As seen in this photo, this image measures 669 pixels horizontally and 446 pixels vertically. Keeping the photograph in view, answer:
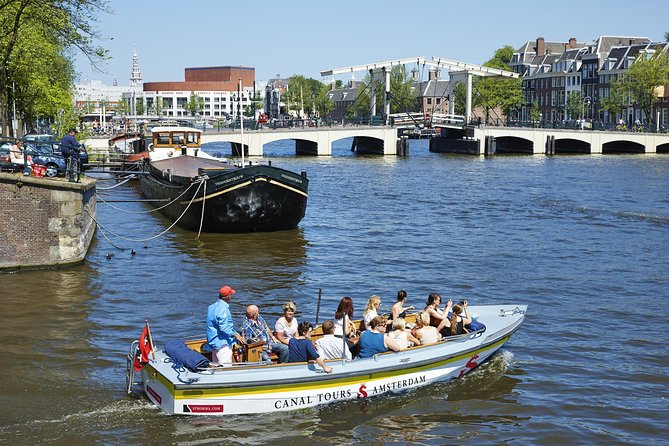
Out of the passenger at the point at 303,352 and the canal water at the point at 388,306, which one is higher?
the passenger at the point at 303,352

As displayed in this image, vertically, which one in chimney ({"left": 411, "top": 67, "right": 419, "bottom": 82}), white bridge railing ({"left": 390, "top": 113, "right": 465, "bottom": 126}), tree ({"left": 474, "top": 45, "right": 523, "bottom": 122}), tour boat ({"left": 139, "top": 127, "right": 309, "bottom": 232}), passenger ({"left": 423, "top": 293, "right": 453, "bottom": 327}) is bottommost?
passenger ({"left": 423, "top": 293, "right": 453, "bottom": 327})

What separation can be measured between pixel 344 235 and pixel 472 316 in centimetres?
1742

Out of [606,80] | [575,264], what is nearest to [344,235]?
[575,264]

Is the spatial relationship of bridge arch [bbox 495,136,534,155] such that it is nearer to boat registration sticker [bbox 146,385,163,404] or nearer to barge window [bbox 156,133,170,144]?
barge window [bbox 156,133,170,144]

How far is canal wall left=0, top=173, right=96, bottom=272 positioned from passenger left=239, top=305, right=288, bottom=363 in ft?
34.9

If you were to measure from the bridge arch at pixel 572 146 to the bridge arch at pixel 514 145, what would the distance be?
375cm

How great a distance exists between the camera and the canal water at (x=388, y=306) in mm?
13789

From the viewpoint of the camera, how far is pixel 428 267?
A: 27.4 m

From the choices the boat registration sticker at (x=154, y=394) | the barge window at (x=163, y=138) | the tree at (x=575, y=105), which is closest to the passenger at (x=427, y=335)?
the boat registration sticker at (x=154, y=394)

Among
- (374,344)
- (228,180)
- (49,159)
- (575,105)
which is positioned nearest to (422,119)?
(575,105)

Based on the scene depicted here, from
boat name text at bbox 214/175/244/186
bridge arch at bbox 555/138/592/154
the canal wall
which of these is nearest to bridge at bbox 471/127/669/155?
bridge arch at bbox 555/138/592/154

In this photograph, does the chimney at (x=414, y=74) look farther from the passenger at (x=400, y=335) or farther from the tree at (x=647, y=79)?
the passenger at (x=400, y=335)

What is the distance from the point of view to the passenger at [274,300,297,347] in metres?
14.9

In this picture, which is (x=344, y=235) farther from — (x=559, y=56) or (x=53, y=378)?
(x=559, y=56)
